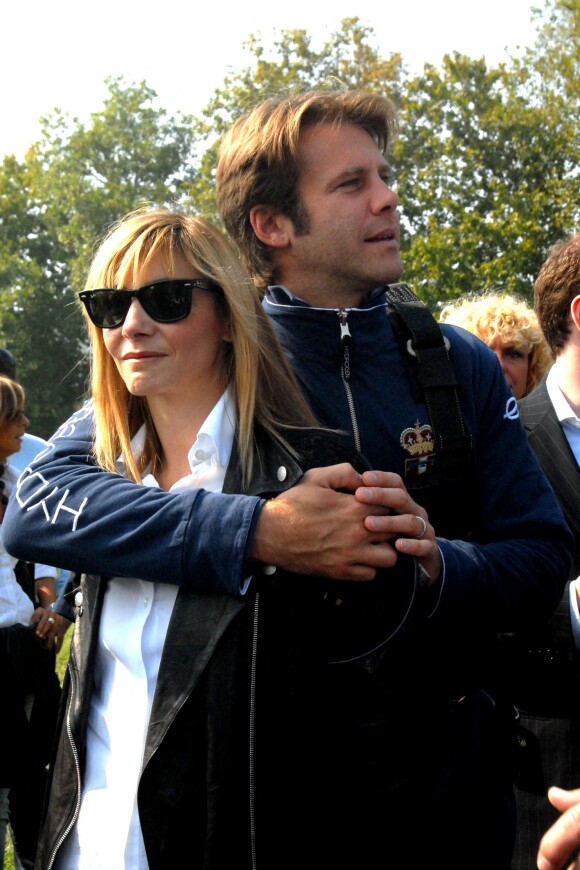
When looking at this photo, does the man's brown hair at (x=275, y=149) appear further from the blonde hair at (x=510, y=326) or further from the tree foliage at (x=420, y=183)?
the tree foliage at (x=420, y=183)

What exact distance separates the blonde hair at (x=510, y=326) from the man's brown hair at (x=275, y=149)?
237cm

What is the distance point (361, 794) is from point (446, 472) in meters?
0.71

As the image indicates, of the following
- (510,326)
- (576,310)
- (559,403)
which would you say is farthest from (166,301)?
(510,326)

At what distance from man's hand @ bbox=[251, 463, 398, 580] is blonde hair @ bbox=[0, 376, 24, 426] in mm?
3039

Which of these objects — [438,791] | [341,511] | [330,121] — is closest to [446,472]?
[341,511]

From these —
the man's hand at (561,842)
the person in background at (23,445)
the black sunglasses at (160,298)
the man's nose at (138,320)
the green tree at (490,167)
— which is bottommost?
the man's hand at (561,842)

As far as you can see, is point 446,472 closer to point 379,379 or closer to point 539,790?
point 379,379

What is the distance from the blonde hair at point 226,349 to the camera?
82.0 inches

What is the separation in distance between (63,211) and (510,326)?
4659 centimetres

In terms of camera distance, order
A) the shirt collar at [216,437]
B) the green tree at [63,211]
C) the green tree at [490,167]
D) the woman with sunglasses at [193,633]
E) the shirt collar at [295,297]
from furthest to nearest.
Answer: the green tree at [63,211] < the green tree at [490,167] < the shirt collar at [295,297] < the shirt collar at [216,437] < the woman with sunglasses at [193,633]

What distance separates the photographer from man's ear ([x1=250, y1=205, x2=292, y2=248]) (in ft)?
8.39

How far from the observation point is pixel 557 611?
102 inches

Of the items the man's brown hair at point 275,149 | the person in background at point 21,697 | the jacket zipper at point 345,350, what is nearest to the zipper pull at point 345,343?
the jacket zipper at point 345,350

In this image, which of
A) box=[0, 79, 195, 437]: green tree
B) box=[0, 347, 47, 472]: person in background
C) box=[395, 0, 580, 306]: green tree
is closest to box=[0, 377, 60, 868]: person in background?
box=[0, 347, 47, 472]: person in background
